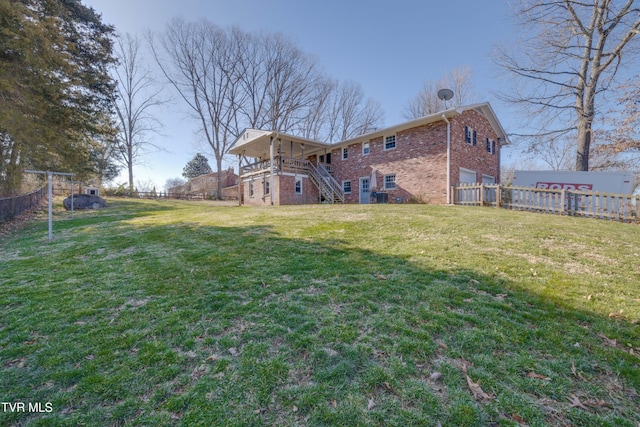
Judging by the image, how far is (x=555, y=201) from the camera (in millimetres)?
10680

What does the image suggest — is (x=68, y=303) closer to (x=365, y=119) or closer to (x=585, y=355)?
(x=585, y=355)

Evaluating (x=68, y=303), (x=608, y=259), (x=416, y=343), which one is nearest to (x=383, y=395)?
(x=416, y=343)

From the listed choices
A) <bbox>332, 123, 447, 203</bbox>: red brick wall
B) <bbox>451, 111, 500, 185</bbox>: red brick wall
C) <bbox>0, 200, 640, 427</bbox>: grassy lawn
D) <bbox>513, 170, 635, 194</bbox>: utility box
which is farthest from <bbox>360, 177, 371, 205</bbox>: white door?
<bbox>0, 200, 640, 427</bbox>: grassy lawn

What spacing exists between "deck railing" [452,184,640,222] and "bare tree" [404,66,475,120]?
583 inches

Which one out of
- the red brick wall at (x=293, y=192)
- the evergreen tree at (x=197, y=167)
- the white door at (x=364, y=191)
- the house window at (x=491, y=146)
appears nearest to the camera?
the house window at (x=491, y=146)

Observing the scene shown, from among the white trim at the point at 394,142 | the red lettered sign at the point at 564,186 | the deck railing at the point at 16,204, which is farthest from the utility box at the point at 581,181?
the deck railing at the point at 16,204

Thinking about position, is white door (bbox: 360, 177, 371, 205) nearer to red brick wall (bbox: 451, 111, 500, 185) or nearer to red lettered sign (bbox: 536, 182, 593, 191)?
red brick wall (bbox: 451, 111, 500, 185)

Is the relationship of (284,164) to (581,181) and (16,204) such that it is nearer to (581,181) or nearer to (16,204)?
(16,204)

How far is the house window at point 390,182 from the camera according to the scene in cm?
1621

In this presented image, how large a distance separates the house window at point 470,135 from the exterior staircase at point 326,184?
832 cm

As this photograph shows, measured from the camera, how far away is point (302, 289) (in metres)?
3.81

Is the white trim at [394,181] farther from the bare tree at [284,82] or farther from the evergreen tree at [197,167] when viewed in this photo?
the evergreen tree at [197,167]

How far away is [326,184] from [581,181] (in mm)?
13889

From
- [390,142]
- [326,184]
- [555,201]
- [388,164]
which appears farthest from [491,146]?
[326,184]
